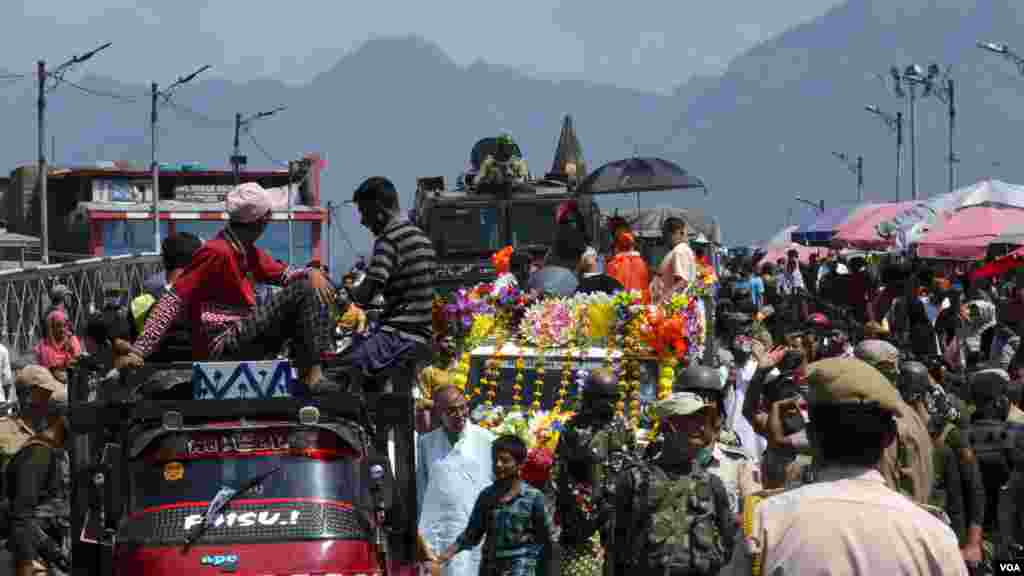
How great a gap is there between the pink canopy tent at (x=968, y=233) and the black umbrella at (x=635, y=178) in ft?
15.3

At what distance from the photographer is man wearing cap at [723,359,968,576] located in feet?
16.1

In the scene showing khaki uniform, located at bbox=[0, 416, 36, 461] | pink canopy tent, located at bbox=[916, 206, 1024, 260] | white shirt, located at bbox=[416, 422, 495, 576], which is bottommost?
white shirt, located at bbox=[416, 422, 495, 576]

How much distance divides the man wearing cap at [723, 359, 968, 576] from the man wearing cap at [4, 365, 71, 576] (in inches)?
234

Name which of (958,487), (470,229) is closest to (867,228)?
(470,229)

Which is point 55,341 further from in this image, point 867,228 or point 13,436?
point 867,228

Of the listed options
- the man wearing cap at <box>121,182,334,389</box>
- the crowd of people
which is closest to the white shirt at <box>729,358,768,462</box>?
the crowd of people

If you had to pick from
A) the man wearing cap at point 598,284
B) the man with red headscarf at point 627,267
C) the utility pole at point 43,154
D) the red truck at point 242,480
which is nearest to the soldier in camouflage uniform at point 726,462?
the red truck at point 242,480

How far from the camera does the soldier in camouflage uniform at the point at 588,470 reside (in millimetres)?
9875

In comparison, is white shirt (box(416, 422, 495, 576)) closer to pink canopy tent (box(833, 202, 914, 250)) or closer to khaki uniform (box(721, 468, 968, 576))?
khaki uniform (box(721, 468, 968, 576))

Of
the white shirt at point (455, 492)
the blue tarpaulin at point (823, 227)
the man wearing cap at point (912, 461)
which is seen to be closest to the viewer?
the man wearing cap at point (912, 461)

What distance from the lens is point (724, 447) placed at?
31.9ft

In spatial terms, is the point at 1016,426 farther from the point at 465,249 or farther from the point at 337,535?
the point at 465,249

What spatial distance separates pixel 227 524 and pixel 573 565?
2.28m

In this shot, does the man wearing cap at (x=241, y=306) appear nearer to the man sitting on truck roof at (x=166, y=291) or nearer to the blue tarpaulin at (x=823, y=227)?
the man sitting on truck roof at (x=166, y=291)
